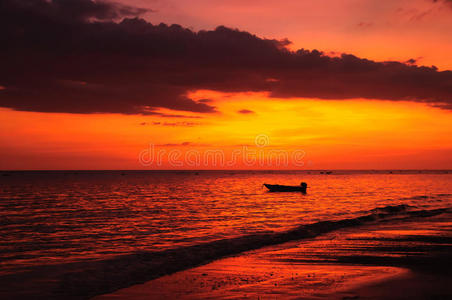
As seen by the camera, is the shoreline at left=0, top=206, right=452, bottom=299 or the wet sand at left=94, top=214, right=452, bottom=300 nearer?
the wet sand at left=94, top=214, right=452, bottom=300

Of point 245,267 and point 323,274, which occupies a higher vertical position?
point 323,274

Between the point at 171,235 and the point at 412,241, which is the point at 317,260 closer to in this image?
the point at 412,241

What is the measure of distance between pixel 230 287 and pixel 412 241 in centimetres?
1257

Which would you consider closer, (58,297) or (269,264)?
(58,297)

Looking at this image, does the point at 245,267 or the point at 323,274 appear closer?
the point at 323,274

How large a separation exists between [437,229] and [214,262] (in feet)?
53.2

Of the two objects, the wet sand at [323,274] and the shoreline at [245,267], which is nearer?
the wet sand at [323,274]

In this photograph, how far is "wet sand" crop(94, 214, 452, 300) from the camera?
11367mm

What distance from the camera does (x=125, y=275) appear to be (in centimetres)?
1479

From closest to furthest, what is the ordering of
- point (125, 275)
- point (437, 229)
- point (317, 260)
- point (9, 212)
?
point (125, 275) < point (317, 260) < point (437, 229) < point (9, 212)

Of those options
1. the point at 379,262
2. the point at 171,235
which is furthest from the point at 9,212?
the point at 379,262

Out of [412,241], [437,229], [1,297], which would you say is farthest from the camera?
[437,229]

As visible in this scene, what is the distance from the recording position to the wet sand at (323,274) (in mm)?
11367

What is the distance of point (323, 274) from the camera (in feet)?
44.2
